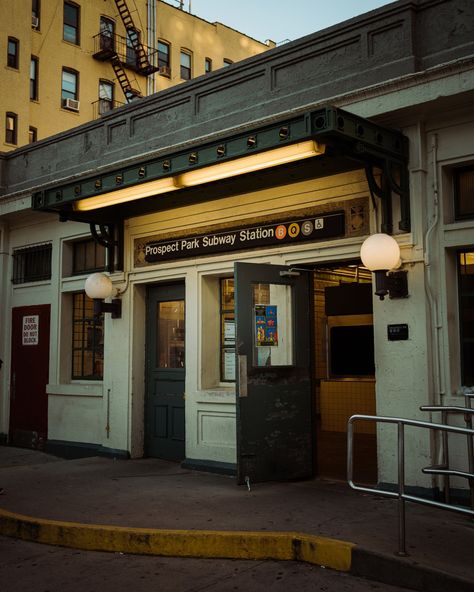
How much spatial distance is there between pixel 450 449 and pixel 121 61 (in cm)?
2691

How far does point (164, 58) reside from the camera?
3109 centimetres

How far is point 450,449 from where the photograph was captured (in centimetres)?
668

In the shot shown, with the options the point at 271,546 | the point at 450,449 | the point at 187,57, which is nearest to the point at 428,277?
the point at 450,449

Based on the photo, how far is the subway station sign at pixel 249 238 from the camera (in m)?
7.79

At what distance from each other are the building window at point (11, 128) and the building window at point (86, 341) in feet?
54.2

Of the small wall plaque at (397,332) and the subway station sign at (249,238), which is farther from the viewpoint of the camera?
the subway station sign at (249,238)

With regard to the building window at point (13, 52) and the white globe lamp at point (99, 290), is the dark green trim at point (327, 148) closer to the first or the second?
the white globe lamp at point (99, 290)

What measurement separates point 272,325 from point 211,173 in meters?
1.91

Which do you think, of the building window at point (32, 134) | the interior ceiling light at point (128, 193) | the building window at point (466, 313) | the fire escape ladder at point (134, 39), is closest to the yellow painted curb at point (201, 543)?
the building window at point (466, 313)

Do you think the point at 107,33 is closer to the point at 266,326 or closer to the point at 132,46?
the point at 132,46

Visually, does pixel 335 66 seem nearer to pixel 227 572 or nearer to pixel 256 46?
pixel 227 572

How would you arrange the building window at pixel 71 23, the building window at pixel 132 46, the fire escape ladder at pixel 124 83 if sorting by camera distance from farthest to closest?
the building window at pixel 132 46
the fire escape ladder at pixel 124 83
the building window at pixel 71 23

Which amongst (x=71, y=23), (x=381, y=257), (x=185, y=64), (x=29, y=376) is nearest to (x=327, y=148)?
(x=381, y=257)

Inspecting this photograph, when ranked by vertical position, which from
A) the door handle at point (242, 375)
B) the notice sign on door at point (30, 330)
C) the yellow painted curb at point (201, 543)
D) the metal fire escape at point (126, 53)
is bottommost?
the yellow painted curb at point (201, 543)
